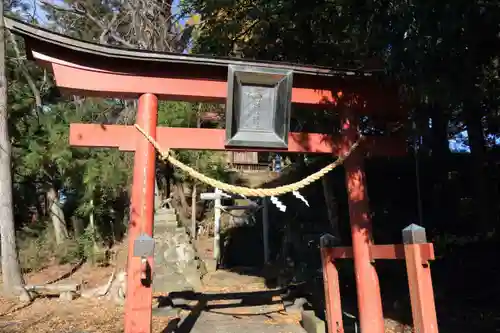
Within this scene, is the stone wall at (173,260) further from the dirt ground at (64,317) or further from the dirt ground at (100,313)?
the dirt ground at (64,317)

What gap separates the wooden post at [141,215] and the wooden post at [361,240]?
247 cm

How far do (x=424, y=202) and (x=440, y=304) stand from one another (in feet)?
10.7

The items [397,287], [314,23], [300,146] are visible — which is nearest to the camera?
[300,146]

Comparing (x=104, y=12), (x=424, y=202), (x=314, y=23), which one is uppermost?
(x=104, y=12)

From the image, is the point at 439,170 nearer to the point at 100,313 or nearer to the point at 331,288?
the point at 331,288

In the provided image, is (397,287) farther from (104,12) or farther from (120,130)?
(104,12)

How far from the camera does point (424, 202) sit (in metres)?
10.8

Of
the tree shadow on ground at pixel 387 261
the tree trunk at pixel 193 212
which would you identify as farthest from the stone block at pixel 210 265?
the tree trunk at pixel 193 212

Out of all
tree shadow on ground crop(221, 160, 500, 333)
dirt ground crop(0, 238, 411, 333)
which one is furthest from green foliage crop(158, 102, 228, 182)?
dirt ground crop(0, 238, 411, 333)

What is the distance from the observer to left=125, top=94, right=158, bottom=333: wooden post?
4223 mm

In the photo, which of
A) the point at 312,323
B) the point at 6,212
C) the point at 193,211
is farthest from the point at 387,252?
the point at 193,211

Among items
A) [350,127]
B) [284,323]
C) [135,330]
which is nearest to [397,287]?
[284,323]

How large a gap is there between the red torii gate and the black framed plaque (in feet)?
0.44

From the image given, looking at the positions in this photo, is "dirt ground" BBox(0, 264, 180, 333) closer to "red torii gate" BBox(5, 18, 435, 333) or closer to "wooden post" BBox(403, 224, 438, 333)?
"red torii gate" BBox(5, 18, 435, 333)
